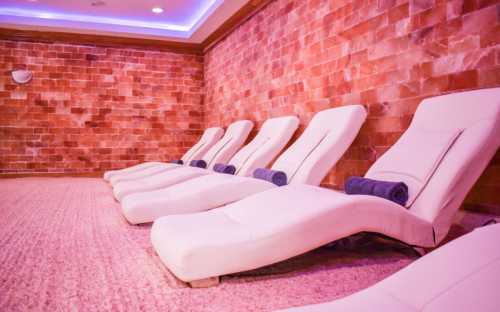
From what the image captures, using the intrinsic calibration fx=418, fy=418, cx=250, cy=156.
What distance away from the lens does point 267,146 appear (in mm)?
4129

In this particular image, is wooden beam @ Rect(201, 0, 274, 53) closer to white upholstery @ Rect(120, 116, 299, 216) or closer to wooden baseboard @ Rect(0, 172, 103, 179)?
white upholstery @ Rect(120, 116, 299, 216)

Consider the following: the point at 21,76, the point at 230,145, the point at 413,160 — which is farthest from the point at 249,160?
the point at 21,76

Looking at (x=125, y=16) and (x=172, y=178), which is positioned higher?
(x=125, y=16)

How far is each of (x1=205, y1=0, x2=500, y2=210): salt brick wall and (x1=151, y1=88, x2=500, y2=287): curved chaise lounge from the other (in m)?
0.43

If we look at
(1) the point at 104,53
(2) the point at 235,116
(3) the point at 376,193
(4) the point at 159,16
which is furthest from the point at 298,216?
(1) the point at 104,53

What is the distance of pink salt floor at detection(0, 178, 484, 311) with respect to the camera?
1.37 meters

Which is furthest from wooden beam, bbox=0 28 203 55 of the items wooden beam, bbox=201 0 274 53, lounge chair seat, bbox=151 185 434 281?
lounge chair seat, bbox=151 185 434 281

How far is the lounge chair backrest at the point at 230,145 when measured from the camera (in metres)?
5.21

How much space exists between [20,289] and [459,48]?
2681 millimetres

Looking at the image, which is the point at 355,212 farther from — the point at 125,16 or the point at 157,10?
the point at 125,16

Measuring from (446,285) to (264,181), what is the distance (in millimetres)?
1874

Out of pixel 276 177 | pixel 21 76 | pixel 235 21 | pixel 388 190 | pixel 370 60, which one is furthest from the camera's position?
pixel 21 76

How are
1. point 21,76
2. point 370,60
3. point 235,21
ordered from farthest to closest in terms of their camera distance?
point 21,76
point 235,21
point 370,60

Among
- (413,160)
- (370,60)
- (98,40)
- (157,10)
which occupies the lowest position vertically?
(413,160)
